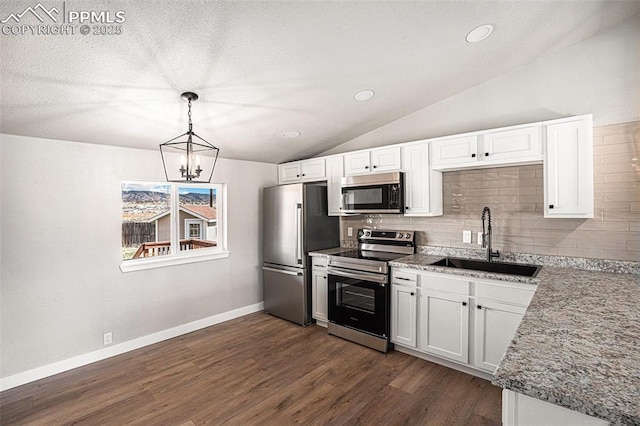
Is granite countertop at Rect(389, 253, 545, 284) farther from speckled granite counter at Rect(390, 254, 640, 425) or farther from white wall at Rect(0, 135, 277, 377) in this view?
white wall at Rect(0, 135, 277, 377)

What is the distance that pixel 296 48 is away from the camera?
2.15m

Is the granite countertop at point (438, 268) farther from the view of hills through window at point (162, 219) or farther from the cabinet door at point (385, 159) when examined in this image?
the view of hills through window at point (162, 219)

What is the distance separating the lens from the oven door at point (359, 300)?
3215 millimetres

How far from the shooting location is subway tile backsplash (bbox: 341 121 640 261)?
249cm

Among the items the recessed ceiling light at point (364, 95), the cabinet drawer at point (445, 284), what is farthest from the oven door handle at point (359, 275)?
the recessed ceiling light at point (364, 95)

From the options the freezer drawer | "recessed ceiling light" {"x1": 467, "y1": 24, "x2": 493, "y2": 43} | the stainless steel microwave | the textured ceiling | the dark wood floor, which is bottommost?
the dark wood floor

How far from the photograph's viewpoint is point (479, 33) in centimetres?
231

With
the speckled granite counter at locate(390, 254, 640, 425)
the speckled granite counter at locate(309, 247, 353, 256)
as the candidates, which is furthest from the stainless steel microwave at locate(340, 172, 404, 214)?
the speckled granite counter at locate(390, 254, 640, 425)

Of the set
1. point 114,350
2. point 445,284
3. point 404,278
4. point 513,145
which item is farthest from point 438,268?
point 114,350

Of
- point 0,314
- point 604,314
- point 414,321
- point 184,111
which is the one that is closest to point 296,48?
point 184,111

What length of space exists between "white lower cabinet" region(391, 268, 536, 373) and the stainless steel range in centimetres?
12

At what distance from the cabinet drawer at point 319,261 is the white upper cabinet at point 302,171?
105 cm

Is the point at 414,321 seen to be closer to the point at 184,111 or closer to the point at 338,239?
the point at 338,239

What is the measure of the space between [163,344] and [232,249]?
136 centimetres
